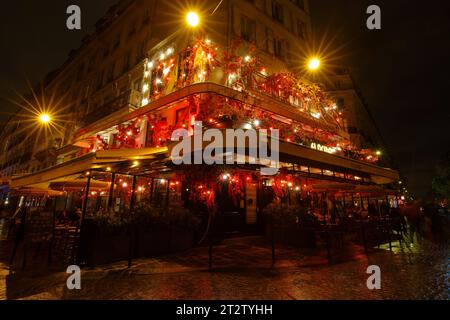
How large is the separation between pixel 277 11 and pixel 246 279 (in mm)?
18334

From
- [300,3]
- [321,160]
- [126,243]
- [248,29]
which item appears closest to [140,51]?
[248,29]

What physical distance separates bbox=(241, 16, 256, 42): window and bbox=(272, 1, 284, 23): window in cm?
302

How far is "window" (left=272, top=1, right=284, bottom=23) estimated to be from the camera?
666 inches

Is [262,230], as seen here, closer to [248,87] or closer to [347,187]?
[347,187]

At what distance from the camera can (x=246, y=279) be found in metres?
5.16

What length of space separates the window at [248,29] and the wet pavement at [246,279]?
12.3m

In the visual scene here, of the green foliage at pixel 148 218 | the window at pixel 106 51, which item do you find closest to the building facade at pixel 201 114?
the window at pixel 106 51

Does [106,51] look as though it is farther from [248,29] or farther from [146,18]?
[248,29]

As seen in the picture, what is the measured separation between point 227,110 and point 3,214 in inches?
1014

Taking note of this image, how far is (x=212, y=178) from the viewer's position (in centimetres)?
773

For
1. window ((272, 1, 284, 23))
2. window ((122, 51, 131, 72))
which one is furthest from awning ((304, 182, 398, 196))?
window ((122, 51, 131, 72))

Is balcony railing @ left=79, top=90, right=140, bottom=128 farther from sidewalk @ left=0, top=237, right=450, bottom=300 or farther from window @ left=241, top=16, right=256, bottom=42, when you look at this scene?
sidewalk @ left=0, top=237, right=450, bottom=300

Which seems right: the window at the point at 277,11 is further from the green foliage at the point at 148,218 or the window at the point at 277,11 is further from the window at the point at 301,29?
the green foliage at the point at 148,218

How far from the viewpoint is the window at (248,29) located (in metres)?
14.2
